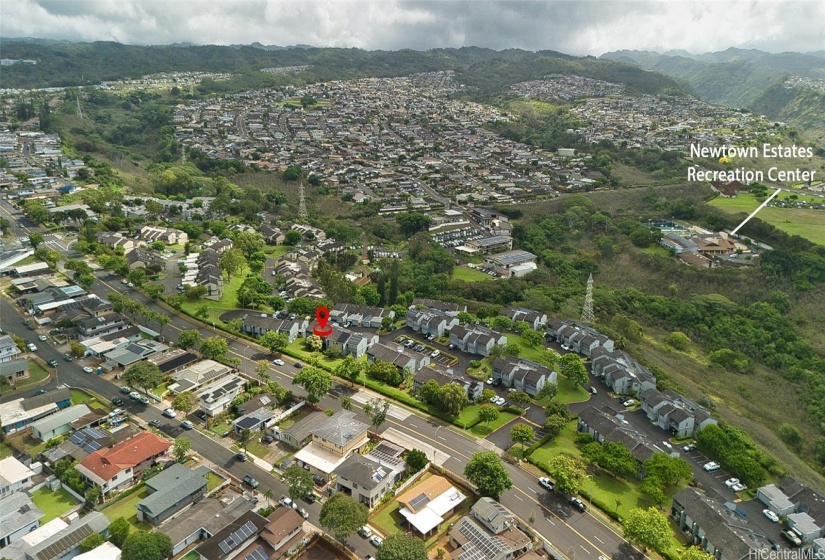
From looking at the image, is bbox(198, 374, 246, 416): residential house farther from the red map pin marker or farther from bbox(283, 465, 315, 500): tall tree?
bbox(283, 465, 315, 500): tall tree

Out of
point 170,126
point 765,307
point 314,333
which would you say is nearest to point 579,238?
point 765,307

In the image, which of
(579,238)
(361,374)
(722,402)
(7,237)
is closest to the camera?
(361,374)

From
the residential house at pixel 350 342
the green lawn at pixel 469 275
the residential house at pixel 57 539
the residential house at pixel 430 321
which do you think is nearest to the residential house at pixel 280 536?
the residential house at pixel 57 539

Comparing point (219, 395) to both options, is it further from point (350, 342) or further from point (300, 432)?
point (350, 342)

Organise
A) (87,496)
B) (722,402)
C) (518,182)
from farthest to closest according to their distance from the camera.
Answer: (518,182)
(722,402)
(87,496)

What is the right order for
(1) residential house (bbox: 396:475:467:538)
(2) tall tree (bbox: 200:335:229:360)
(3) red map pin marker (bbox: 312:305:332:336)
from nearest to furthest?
(1) residential house (bbox: 396:475:467:538), (2) tall tree (bbox: 200:335:229:360), (3) red map pin marker (bbox: 312:305:332:336)

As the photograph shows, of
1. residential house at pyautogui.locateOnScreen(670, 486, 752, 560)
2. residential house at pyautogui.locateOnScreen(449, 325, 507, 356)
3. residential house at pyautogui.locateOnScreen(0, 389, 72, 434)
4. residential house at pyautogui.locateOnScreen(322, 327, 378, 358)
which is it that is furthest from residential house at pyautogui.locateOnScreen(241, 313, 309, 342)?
residential house at pyautogui.locateOnScreen(670, 486, 752, 560)

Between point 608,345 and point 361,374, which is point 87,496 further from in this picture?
point 608,345
